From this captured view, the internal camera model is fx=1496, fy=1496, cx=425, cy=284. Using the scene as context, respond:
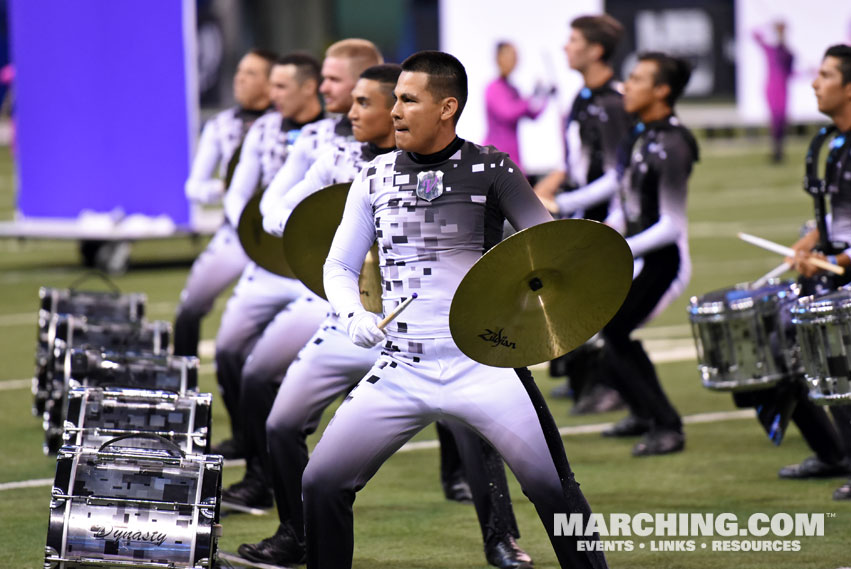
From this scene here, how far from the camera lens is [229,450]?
826 centimetres

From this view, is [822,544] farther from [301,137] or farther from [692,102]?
[692,102]

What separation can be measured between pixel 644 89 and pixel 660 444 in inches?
76.6

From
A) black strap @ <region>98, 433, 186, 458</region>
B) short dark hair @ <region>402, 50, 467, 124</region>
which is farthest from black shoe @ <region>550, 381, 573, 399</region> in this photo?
short dark hair @ <region>402, 50, 467, 124</region>

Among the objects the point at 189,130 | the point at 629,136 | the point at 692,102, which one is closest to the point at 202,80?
the point at 692,102

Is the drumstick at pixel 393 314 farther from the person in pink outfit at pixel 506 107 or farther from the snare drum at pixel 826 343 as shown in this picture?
the person in pink outfit at pixel 506 107

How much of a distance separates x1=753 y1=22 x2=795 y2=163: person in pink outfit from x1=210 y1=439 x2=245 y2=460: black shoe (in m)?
20.4

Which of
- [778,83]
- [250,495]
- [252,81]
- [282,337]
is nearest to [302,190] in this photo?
[282,337]

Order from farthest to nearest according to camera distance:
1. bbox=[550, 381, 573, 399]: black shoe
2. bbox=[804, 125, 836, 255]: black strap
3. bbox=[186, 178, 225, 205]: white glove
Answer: bbox=[550, 381, 573, 399]: black shoe → bbox=[186, 178, 225, 205]: white glove → bbox=[804, 125, 836, 255]: black strap

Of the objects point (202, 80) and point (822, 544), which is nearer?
point (822, 544)

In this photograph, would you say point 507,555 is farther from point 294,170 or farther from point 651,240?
point 651,240

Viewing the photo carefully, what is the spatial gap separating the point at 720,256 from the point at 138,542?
11.7 m

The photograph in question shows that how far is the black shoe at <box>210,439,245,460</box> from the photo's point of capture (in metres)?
8.20

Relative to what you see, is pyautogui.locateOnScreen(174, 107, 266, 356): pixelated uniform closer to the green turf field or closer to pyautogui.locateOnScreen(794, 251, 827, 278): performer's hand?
the green turf field

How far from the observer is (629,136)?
27.4ft
